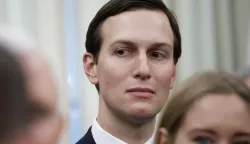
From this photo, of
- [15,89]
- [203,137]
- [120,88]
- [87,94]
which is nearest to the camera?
[15,89]

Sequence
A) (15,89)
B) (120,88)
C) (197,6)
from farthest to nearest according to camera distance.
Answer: (197,6)
(120,88)
(15,89)

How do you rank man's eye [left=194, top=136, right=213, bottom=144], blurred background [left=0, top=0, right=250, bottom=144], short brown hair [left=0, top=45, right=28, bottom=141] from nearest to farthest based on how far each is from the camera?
short brown hair [left=0, top=45, right=28, bottom=141], man's eye [left=194, top=136, right=213, bottom=144], blurred background [left=0, top=0, right=250, bottom=144]

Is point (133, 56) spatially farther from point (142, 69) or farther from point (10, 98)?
point (10, 98)

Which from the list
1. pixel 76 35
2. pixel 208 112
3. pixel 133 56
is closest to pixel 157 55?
pixel 133 56

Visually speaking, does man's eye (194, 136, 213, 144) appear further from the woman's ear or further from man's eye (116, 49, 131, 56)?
man's eye (116, 49, 131, 56)

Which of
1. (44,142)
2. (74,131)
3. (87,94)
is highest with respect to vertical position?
(44,142)

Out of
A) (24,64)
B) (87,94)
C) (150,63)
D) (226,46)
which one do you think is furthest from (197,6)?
(24,64)

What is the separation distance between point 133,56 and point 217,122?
0.32m

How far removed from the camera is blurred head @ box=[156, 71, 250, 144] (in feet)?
2.45

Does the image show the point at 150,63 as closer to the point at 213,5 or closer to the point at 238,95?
the point at 238,95

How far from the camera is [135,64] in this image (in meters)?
1.00

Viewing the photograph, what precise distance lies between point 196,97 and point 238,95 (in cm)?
8

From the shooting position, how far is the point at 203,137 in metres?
0.74

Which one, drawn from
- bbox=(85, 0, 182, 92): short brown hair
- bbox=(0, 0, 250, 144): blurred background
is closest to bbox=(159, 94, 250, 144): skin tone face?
bbox=(85, 0, 182, 92): short brown hair
